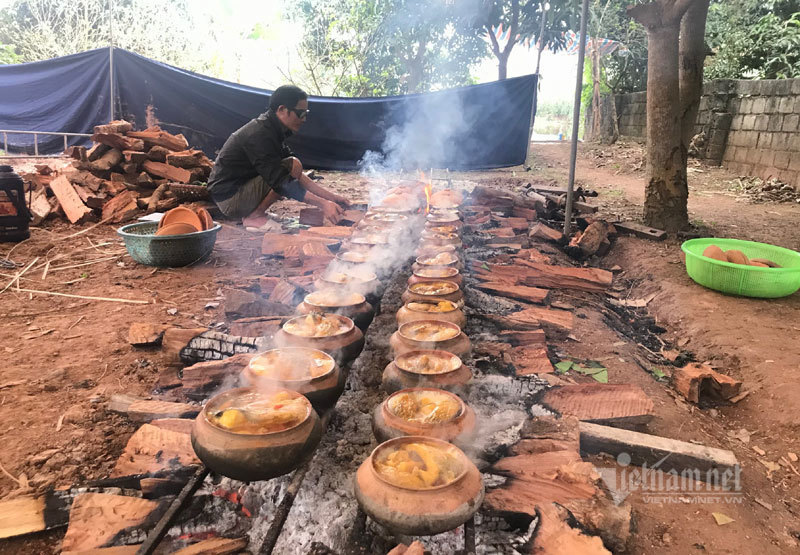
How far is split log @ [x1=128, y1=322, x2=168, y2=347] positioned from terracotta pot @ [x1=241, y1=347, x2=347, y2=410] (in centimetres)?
143

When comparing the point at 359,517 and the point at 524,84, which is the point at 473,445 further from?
the point at 524,84

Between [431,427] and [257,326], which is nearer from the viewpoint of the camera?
[431,427]

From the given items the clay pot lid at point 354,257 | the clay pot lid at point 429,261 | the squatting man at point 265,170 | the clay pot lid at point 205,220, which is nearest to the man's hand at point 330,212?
the squatting man at point 265,170

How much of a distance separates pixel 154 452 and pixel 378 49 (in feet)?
59.1

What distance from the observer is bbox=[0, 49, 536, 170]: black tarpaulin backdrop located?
10.4m

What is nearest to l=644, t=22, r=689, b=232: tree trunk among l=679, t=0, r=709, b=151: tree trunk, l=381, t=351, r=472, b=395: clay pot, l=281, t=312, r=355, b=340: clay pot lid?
l=679, t=0, r=709, b=151: tree trunk

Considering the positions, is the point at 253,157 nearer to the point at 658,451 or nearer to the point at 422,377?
the point at 422,377


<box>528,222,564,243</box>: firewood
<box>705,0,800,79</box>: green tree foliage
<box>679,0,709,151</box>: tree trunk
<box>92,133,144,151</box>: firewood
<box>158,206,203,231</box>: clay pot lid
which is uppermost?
<box>705,0,800,79</box>: green tree foliage

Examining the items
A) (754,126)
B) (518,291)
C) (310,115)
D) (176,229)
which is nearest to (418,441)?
(518,291)

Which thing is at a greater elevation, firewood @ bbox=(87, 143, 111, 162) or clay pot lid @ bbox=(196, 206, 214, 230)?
firewood @ bbox=(87, 143, 111, 162)

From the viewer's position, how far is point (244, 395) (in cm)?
230

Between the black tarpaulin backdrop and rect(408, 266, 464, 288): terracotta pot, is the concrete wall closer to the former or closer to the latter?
the black tarpaulin backdrop

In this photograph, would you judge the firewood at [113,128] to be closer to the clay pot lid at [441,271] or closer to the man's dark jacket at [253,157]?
the man's dark jacket at [253,157]

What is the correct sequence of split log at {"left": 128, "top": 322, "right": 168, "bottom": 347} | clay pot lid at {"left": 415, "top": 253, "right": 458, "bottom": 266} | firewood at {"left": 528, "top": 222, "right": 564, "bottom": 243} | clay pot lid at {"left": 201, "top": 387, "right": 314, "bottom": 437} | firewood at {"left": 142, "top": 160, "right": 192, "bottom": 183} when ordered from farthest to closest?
firewood at {"left": 142, "top": 160, "right": 192, "bottom": 183}
firewood at {"left": 528, "top": 222, "right": 564, "bottom": 243}
clay pot lid at {"left": 415, "top": 253, "right": 458, "bottom": 266}
split log at {"left": 128, "top": 322, "right": 168, "bottom": 347}
clay pot lid at {"left": 201, "top": 387, "right": 314, "bottom": 437}
